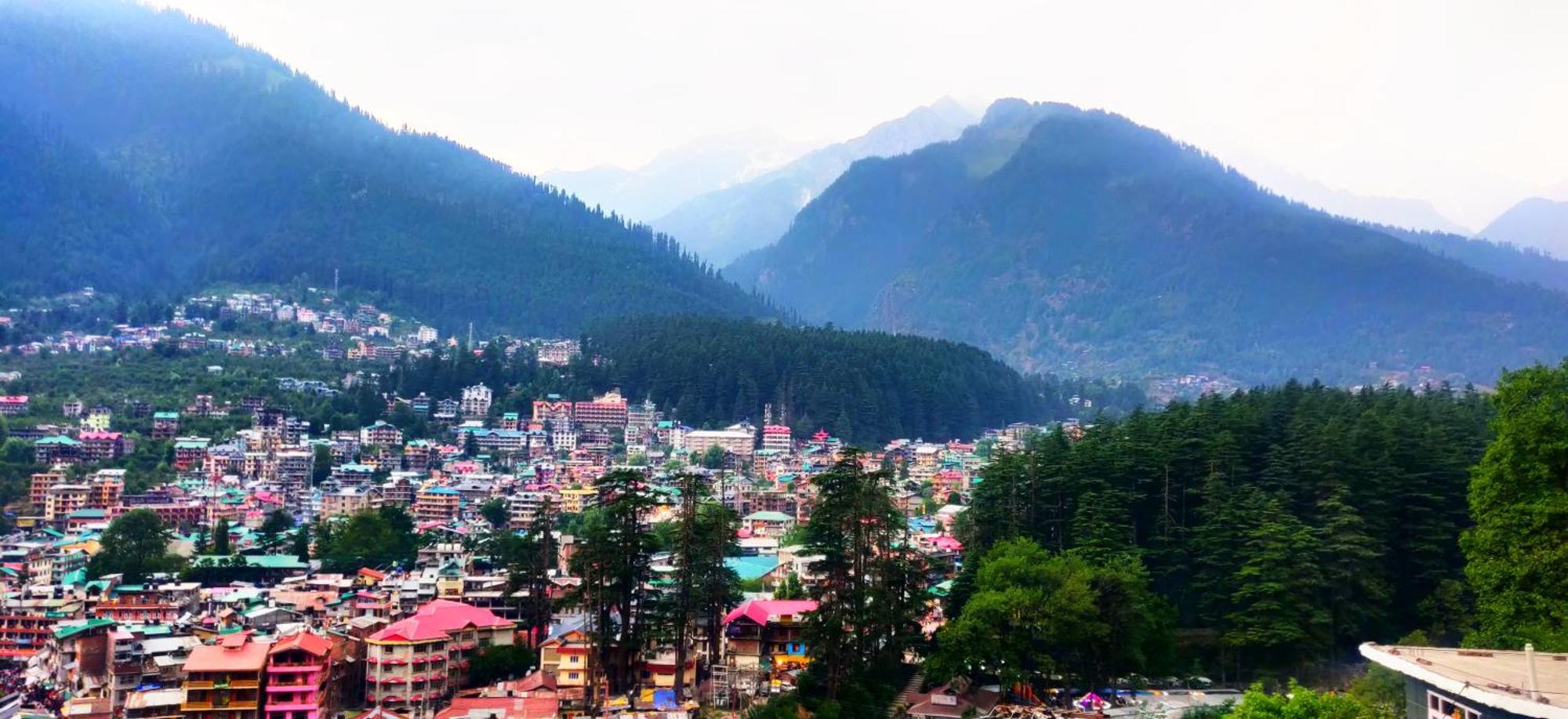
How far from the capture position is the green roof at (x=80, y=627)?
35.5 metres

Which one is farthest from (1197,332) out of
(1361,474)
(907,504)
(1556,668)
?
(1556,668)

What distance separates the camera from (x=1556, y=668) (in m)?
16.2

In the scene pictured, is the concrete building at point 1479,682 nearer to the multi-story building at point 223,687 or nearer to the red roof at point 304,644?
the red roof at point 304,644

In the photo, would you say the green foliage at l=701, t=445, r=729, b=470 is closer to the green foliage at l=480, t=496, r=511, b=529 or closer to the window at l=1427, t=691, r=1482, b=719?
the green foliage at l=480, t=496, r=511, b=529

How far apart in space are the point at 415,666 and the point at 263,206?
493ft

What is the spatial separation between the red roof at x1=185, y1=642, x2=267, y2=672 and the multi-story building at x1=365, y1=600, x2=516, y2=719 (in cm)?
302

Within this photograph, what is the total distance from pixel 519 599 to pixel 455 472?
33944mm

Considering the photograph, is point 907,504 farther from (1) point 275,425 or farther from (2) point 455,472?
(1) point 275,425

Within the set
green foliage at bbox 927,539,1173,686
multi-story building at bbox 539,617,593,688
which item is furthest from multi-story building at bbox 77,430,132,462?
green foliage at bbox 927,539,1173,686

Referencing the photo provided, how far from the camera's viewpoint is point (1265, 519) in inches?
1152

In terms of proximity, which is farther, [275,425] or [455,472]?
[275,425]

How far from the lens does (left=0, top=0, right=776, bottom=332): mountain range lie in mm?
143750

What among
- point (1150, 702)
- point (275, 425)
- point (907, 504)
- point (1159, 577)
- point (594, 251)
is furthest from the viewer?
point (594, 251)

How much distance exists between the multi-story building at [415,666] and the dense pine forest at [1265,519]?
13312 millimetres
